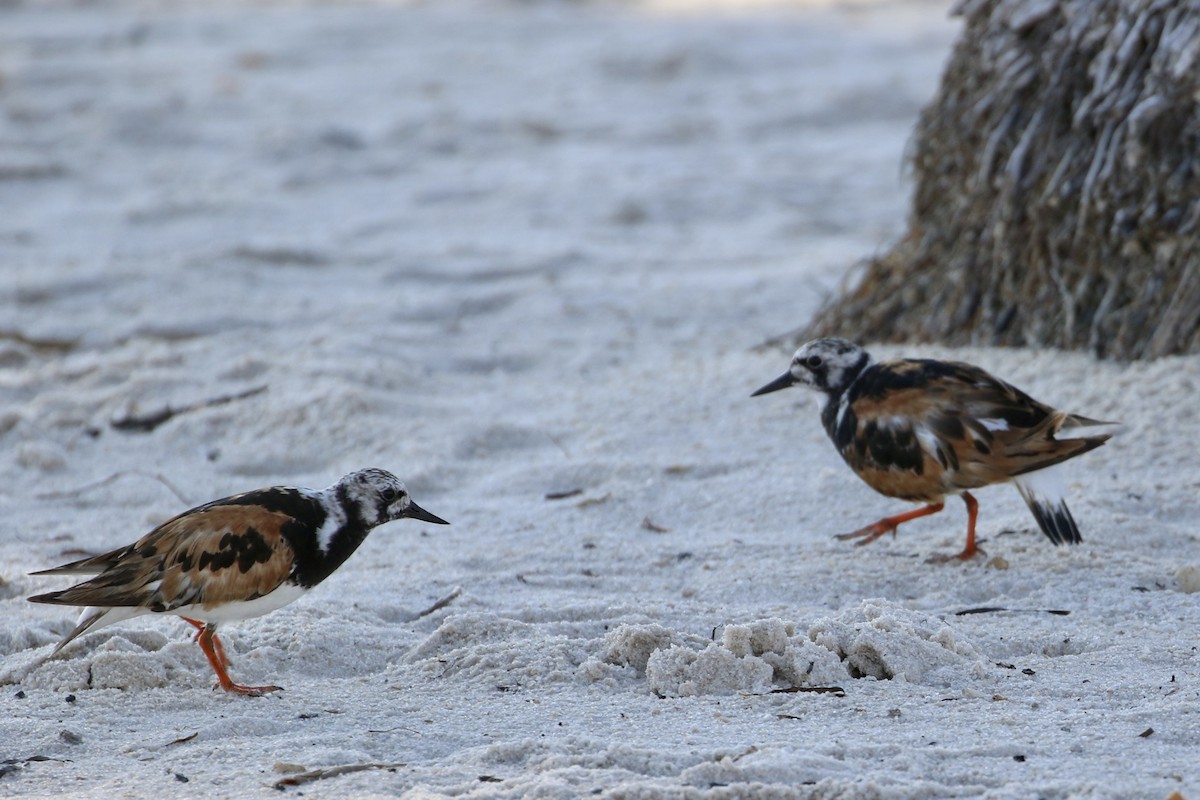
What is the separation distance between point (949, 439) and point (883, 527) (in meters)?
0.40

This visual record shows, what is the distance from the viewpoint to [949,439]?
438 centimetres

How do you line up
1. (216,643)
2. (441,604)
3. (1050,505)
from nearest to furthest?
(216,643) → (441,604) → (1050,505)

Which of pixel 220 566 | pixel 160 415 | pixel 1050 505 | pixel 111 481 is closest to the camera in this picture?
pixel 220 566

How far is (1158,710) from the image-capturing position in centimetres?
325

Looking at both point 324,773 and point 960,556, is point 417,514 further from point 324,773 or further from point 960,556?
point 960,556

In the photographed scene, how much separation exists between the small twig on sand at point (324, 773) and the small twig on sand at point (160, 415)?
3215mm

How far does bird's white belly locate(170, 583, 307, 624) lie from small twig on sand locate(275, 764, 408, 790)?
677mm

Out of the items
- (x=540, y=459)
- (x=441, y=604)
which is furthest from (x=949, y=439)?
(x=540, y=459)

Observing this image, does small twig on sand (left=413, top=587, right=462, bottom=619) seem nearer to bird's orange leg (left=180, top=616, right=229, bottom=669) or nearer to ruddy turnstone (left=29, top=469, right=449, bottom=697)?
ruddy turnstone (left=29, top=469, right=449, bottom=697)

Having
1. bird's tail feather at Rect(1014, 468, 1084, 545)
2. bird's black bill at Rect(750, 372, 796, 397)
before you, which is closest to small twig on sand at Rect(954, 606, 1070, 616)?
bird's tail feather at Rect(1014, 468, 1084, 545)

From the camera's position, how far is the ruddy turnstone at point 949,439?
4.32m

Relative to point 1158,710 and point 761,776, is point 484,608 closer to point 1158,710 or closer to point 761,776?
point 761,776

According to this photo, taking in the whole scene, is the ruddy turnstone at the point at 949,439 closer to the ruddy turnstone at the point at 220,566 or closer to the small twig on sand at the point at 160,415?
the ruddy turnstone at the point at 220,566

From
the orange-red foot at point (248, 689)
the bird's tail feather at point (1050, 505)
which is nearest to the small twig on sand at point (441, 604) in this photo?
the orange-red foot at point (248, 689)
